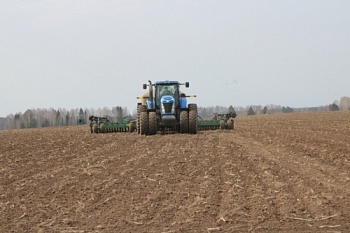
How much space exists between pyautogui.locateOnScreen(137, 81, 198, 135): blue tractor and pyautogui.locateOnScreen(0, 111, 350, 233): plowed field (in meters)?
8.75

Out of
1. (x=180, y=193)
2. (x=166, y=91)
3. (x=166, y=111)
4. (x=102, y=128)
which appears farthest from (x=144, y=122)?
(x=180, y=193)

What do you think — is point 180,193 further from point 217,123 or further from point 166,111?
point 217,123

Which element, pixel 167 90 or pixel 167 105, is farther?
pixel 167 90

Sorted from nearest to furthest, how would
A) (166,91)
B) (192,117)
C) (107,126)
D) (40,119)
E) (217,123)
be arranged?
(192,117) → (166,91) → (217,123) → (107,126) → (40,119)

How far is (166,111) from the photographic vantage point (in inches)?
909

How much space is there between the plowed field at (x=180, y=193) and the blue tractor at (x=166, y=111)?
8.75 m

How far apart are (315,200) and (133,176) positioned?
3996mm

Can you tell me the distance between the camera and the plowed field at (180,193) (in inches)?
268

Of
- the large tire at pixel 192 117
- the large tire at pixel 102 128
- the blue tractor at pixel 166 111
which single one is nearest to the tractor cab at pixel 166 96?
the blue tractor at pixel 166 111

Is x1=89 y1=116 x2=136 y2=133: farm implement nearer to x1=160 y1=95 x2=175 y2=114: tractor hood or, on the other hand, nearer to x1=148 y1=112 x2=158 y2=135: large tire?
x1=148 y1=112 x2=158 y2=135: large tire

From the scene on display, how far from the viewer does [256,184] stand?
915 centimetres

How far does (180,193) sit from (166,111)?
14641 mm

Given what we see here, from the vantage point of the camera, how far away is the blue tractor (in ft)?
75.3

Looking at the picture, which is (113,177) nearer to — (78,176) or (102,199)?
(78,176)
